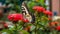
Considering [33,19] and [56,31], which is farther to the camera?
[56,31]

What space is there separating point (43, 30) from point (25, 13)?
0.39m

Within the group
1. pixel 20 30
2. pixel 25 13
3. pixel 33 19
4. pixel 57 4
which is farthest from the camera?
pixel 57 4

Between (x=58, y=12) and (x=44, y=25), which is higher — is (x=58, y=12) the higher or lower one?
the lower one

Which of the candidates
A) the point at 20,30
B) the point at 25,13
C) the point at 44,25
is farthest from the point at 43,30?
the point at 25,13

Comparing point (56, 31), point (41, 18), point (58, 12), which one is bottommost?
point (58, 12)

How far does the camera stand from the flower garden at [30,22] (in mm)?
855

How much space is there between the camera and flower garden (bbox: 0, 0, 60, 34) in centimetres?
86

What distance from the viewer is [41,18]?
45.3 inches

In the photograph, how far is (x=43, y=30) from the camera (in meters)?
1.17

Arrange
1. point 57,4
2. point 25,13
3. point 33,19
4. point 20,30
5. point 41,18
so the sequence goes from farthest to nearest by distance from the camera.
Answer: point 57,4 → point 41,18 → point 33,19 → point 20,30 → point 25,13

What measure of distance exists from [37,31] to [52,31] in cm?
15

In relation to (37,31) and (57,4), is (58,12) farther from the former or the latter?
(37,31)

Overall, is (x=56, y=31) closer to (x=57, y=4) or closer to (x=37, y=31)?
(x=37, y=31)

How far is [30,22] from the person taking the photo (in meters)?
1.06
